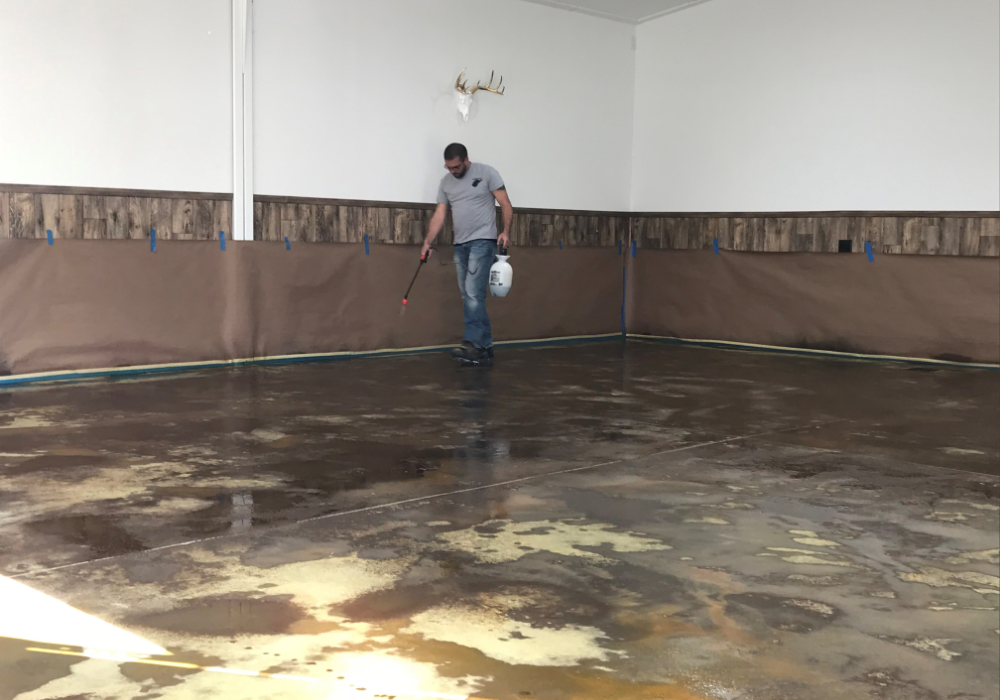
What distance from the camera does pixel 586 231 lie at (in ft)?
30.3

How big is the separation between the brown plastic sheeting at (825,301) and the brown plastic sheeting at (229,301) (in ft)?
3.64

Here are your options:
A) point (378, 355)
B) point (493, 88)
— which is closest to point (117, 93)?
point (378, 355)

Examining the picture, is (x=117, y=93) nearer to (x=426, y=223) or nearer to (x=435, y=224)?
(x=435, y=224)

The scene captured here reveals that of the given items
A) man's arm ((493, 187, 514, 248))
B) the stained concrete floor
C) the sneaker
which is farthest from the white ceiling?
the stained concrete floor

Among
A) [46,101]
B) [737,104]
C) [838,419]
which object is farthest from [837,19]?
[46,101]

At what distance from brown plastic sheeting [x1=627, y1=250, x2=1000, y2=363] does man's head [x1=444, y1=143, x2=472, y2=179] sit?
9.49 ft

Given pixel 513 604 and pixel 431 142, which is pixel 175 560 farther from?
pixel 431 142

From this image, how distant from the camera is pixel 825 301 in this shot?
8164 mm

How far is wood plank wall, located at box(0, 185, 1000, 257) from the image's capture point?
634cm

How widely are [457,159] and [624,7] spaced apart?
9.66ft

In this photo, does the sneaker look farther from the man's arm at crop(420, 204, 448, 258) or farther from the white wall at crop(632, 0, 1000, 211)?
the white wall at crop(632, 0, 1000, 211)

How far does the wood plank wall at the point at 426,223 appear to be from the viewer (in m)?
6.34

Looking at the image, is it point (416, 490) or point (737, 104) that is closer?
point (416, 490)

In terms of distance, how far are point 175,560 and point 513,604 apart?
0.99 meters
